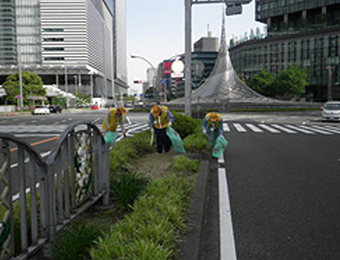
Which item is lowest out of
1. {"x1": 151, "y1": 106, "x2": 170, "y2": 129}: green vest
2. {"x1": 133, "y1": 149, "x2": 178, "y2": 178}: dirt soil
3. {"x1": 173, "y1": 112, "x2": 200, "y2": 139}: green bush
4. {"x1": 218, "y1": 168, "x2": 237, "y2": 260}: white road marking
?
{"x1": 218, "y1": 168, "x2": 237, "y2": 260}: white road marking

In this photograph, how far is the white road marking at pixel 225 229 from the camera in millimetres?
3488

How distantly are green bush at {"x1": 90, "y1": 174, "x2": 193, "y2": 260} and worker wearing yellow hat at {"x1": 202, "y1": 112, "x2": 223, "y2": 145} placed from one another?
467cm

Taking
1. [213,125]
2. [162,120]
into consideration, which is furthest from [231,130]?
[162,120]

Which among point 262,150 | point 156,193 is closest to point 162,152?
point 262,150

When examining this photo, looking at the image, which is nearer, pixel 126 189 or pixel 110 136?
pixel 126 189

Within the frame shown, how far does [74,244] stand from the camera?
3.03 metres

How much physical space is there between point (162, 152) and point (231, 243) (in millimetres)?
5782

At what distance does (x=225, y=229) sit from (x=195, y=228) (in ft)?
1.89

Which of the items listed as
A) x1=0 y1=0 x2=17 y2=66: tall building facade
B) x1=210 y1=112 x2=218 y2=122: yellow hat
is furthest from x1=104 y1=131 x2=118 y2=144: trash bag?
x1=0 y1=0 x2=17 y2=66: tall building facade

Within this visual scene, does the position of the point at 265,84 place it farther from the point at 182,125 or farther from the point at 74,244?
the point at 74,244

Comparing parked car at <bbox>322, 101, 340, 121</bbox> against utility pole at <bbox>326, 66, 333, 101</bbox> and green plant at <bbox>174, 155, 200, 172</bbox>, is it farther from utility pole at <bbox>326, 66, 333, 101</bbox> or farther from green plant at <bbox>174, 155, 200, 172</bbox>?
utility pole at <bbox>326, 66, 333, 101</bbox>

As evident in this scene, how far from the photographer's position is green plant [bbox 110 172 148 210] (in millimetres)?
4547

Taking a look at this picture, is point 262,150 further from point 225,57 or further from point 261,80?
point 261,80

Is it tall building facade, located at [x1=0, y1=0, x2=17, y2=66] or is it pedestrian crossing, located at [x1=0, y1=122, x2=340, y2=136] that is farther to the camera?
tall building facade, located at [x1=0, y1=0, x2=17, y2=66]
